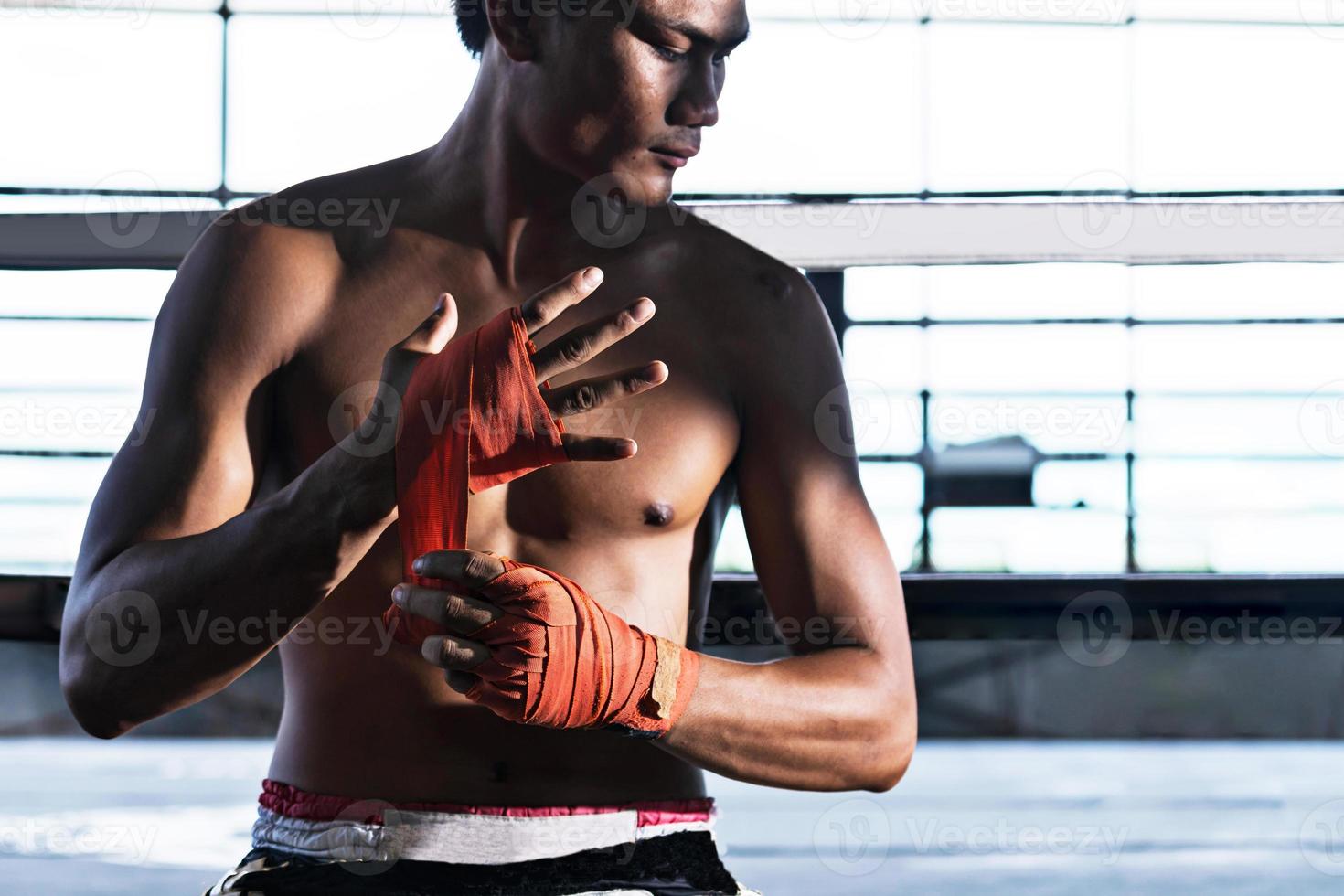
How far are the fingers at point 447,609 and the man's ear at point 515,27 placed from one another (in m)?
0.58

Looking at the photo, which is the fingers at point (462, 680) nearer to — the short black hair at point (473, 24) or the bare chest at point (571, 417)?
the bare chest at point (571, 417)

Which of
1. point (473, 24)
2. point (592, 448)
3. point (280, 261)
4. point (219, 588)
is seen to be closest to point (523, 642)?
point (592, 448)

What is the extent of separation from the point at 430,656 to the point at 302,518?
6.3 inches

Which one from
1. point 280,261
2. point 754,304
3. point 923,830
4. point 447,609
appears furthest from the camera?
point 923,830

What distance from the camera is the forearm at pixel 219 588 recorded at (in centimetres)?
90

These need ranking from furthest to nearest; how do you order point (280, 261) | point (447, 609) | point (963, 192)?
point (963, 192), point (280, 261), point (447, 609)

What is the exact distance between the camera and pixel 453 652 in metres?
0.83

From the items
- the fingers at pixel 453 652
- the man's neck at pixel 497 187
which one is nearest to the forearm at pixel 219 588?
the fingers at pixel 453 652

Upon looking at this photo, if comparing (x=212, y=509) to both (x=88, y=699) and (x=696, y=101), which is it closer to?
(x=88, y=699)

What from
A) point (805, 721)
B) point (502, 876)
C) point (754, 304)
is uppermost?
point (754, 304)

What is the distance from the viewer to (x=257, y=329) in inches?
43.8

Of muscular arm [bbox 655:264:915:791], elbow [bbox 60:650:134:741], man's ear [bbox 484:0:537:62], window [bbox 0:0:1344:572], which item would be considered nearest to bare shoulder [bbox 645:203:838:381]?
muscular arm [bbox 655:264:915:791]

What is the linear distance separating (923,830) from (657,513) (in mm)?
3042

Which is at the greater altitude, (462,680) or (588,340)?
(588,340)
